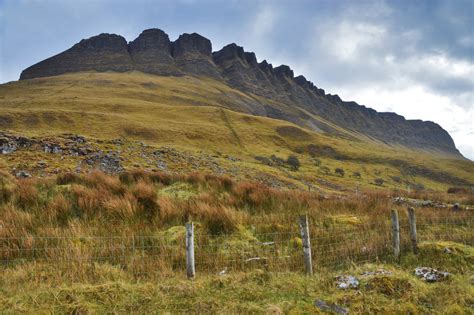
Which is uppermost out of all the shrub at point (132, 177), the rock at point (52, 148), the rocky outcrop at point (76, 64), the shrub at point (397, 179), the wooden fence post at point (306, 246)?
the rocky outcrop at point (76, 64)

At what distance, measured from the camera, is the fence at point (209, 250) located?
21.9 ft

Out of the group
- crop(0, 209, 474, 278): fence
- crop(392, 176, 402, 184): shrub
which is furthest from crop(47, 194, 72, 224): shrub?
crop(392, 176, 402, 184): shrub

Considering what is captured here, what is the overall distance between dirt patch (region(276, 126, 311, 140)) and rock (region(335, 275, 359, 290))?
90798 mm

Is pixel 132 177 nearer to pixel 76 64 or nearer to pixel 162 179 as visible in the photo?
pixel 162 179

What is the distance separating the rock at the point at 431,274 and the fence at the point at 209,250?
1004 mm

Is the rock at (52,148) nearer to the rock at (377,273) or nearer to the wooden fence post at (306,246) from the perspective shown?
the wooden fence post at (306,246)

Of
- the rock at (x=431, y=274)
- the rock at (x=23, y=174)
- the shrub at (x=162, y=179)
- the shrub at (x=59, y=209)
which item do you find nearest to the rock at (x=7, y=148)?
the rock at (x=23, y=174)

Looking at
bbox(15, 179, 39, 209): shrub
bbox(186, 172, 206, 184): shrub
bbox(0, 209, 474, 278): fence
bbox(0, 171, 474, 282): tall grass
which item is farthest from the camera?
bbox(186, 172, 206, 184): shrub

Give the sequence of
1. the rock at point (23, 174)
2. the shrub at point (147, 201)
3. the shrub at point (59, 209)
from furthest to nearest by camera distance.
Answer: the rock at point (23, 174) < the shrub at point (147, 201) < the shrub at point (59, 209)

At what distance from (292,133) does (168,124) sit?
41844 millimetres

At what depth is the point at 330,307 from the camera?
5277 millimetres

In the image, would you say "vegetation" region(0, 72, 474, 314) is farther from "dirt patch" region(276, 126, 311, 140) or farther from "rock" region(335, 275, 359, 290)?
"dirt patch" region(276, 126, 311, 140)

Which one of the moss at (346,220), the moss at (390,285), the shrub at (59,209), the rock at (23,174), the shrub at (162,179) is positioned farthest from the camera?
the rock at (23,174)

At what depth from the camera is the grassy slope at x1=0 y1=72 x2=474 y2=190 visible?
55750 mm
